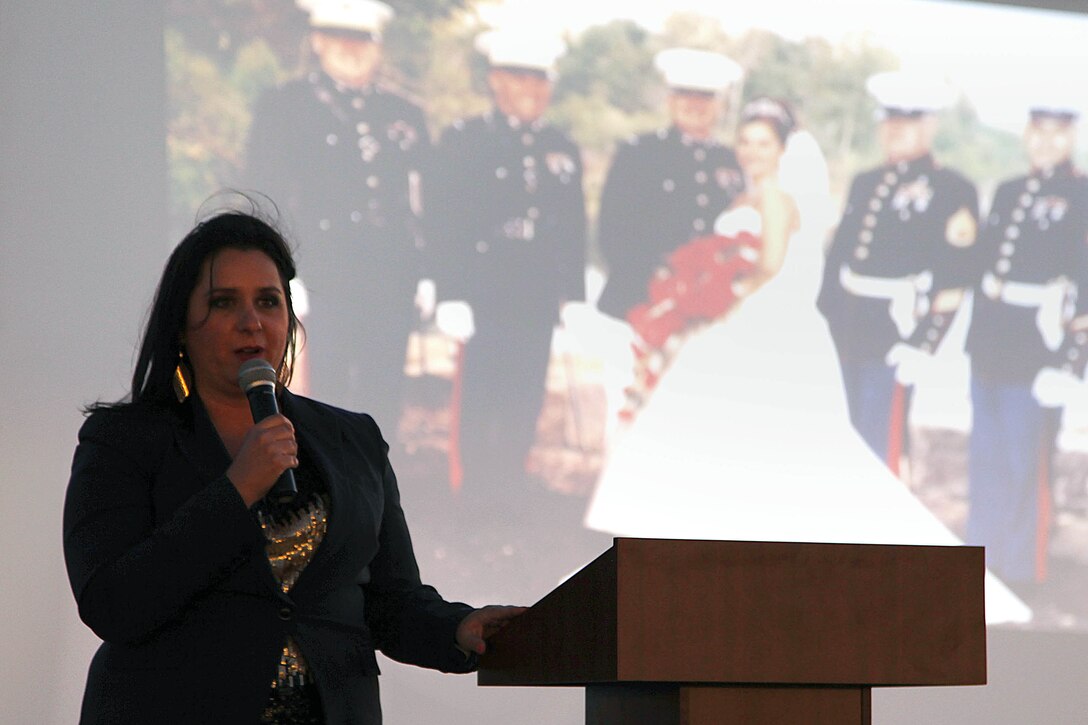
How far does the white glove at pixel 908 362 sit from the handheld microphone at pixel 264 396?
10.1 feet

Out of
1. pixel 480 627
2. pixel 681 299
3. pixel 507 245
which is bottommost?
pixel 480 627

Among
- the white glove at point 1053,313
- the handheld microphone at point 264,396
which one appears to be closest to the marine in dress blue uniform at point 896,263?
the white glove at point 1053,313

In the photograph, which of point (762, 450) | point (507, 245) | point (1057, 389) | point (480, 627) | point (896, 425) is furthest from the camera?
point (1057, 389)

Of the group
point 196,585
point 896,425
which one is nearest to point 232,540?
point 196,585

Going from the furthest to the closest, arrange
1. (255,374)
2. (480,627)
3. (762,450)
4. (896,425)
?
(896,425) → (762,450) → (480,627) → (255,374)

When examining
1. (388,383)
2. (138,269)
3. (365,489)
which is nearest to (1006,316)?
(388,383)

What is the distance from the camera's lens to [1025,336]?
4633mm

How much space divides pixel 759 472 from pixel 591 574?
2.93m

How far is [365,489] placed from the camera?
1945 millimetres

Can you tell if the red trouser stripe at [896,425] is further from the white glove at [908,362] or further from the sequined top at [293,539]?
the sequined top at [293,539]

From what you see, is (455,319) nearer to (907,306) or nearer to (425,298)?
(425,298)

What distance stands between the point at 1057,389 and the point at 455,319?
204 centimetres

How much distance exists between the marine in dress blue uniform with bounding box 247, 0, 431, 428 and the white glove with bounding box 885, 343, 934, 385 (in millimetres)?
1571

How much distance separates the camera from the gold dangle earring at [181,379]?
1910 millimetres
